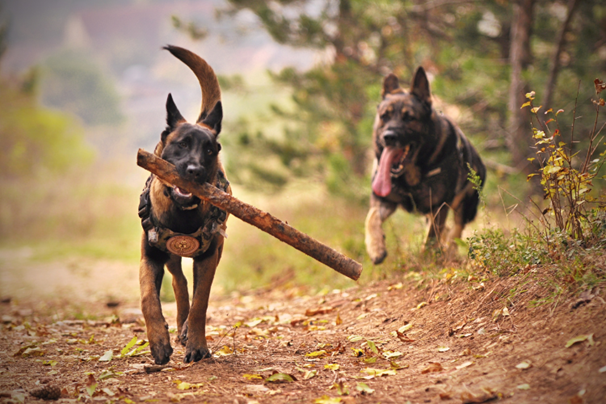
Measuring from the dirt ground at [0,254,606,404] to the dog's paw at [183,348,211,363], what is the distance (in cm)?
6

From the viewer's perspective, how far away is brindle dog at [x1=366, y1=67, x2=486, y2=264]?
534 cm

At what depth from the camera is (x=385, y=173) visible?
5.37m

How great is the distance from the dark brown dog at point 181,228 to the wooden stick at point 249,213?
0.08 metres

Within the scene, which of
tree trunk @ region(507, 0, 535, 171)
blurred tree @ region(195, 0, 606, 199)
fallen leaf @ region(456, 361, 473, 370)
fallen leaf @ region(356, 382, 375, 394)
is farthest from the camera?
blurred tree @ region(195, 0, 606, 199)

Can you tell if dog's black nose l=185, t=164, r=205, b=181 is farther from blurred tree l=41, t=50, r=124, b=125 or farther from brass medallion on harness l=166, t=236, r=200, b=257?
blurred tree l=41, t=50, r=124, b=125

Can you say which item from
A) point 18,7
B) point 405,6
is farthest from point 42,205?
point 18,7

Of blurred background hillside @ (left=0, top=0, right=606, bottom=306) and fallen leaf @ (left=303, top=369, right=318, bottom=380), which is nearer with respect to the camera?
fallen leaf @ (left=303, top=369, right=318, bottom=380)

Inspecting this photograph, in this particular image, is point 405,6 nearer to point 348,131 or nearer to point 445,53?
point 445,53

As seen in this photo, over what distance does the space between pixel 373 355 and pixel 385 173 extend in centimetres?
218

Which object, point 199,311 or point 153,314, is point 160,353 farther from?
point 199,311

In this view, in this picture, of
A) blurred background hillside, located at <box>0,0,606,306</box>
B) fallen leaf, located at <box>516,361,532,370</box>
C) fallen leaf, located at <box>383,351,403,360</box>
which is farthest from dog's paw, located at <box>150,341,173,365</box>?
blurred background hillside, located at <box>0,0,606,306</box>

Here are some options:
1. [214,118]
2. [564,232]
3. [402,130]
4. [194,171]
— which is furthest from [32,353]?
[564,232]

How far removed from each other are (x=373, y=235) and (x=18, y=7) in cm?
8644

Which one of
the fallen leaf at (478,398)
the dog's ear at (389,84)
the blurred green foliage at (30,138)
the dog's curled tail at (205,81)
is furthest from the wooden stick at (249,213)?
the blurred green foliage at (30,138)
